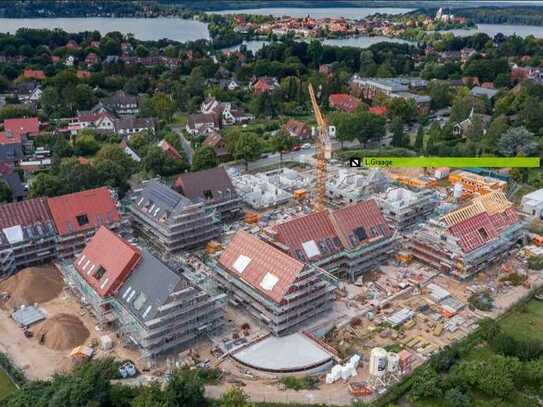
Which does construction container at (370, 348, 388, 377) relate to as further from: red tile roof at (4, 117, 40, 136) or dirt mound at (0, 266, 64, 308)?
red tile roof at (4, 117, 40, 136)

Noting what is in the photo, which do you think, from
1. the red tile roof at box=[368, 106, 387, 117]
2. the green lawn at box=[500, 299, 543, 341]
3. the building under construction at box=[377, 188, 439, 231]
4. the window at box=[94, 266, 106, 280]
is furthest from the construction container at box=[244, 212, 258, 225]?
the red tile roof at box=[368, 106, 387, 117]

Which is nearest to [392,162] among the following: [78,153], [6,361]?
[78,153]

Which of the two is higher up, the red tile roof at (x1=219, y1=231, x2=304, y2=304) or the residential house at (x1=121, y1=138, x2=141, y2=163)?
the red tile roof at (x1=219, y1=231, x2=304, y2=304)

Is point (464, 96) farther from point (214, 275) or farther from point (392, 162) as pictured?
point (214, 275)

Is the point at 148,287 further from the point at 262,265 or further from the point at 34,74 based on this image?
the point at 34,74

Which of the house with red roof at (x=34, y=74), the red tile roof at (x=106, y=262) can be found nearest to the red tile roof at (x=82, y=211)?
the red tile roof at (x=106, y=262)

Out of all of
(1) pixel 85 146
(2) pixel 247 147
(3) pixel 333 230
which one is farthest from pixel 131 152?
(3) pixel 333 230
